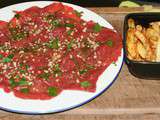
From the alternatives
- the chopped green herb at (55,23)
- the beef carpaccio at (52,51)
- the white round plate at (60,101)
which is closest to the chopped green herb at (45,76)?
the beef carpaccio at (52,51)

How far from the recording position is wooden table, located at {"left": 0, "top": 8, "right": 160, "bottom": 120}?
151 cm

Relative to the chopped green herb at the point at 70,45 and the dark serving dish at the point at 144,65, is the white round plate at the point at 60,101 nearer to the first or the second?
the dark serving dish at the point at 144,65

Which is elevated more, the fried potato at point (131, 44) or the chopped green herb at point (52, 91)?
the fried potato at point (131, 44)

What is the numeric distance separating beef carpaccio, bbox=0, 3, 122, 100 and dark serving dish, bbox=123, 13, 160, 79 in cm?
11

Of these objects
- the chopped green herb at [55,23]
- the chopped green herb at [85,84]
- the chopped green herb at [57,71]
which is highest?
the chopped green herb at [55,23]

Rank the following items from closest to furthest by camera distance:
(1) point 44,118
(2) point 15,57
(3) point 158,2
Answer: (1) point 44,118 < (2) point 15,57 < (3) point 158,2

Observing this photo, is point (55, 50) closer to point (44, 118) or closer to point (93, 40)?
point (93, 40)

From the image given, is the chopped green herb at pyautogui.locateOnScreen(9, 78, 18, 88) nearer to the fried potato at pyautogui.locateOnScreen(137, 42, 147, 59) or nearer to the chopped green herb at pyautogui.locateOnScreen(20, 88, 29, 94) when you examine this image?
the chopped green herb at pyautogui.locateOnScreen(20, 88, 29, 94)

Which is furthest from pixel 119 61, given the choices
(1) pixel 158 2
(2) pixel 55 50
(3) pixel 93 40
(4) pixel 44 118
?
(1) pixel 158 2

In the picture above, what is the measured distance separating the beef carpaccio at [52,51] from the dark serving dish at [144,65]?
11 centimetres

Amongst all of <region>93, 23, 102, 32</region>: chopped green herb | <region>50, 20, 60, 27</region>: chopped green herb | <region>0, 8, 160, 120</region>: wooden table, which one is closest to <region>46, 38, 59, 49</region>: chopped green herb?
<region>50, 20, 60, 27</region>: chopped green herb

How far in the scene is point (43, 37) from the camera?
5.65 ft

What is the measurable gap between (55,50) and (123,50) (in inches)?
12.9

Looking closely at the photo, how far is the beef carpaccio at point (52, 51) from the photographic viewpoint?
1513 millimetres
